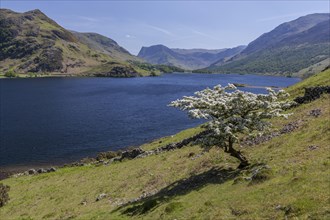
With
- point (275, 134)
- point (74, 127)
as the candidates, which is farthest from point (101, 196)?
point (74, 127)

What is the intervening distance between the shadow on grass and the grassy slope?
0.36ft

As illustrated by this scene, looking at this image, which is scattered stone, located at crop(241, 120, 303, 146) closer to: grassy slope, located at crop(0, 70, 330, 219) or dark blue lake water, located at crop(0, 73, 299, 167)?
grassy slope, located at crop(0, 70, 330, 219)

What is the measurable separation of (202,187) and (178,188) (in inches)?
128

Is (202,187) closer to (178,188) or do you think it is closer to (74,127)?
(178,188)

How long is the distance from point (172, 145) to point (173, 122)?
6779 centimetres

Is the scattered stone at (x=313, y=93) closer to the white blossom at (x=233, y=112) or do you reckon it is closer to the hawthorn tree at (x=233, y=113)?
the white blossom at (x=233, y=112)

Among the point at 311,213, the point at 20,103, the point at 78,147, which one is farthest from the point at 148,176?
Result: the point at 20,103

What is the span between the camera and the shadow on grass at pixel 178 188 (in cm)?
2777

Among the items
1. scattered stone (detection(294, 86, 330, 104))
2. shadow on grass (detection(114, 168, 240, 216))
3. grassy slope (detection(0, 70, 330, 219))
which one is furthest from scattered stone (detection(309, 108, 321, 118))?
shadow on grass (detection(114, 168, 240, 216))

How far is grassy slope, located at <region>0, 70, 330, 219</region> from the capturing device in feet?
67.0

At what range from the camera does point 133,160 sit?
54094mm

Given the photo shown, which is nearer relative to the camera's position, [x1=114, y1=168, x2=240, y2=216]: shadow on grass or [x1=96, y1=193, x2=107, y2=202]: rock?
[x1=114, y1=168, x2=240, y2=216]: shadow on grass

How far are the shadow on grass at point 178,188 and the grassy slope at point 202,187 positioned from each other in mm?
109

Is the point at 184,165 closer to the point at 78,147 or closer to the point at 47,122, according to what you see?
the point at 78,147
